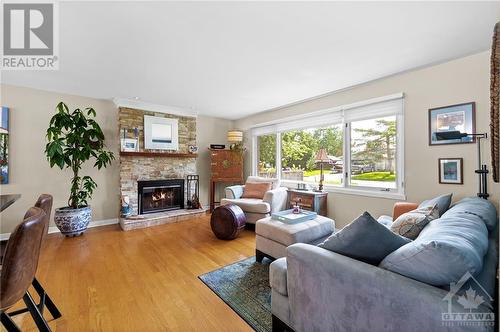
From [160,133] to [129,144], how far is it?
2.18 ft

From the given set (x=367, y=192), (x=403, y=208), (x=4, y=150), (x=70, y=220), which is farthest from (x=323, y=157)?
(x=4, y=150)

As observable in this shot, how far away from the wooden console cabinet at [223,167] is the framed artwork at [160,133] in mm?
936

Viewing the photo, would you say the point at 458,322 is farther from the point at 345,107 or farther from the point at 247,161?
the point at 247,161

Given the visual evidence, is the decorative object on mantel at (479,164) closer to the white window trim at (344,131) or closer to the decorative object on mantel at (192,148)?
the white window trim at (344,131)

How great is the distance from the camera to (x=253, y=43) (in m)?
2.23

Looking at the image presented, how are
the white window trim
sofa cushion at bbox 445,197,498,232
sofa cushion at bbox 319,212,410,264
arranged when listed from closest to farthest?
sofa cushion at bbox 319,212,410,264 → sofa cushion at bbox 445,197,498,232 → the white window trim

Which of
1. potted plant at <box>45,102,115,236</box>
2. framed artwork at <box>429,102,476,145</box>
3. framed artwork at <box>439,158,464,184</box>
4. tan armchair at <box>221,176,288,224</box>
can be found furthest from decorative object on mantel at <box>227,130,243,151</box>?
framed artwork at <box>439,158,464,184</box>

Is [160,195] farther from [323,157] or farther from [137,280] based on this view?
[323,157]

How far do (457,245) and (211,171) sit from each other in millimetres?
4785

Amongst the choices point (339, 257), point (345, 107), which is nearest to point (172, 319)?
point (339, 257)

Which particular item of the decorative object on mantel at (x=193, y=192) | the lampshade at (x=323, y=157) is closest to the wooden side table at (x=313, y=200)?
the lampshade at (x=323, y=157)

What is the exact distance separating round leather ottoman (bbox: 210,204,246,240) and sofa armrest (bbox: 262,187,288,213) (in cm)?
76

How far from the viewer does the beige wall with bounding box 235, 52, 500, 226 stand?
240cm

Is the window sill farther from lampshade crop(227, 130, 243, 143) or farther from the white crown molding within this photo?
the white crown molding
